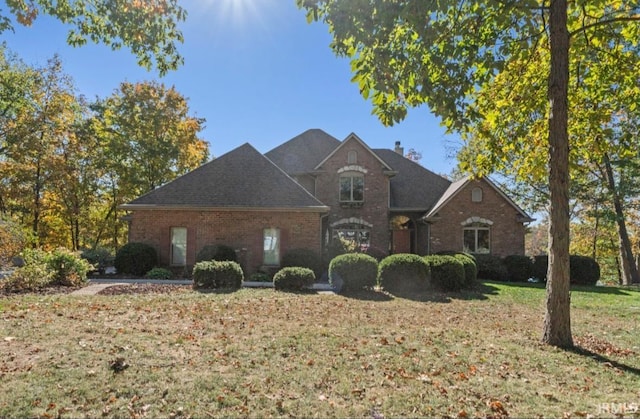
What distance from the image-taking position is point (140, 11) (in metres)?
6.22

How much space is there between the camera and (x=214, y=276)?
11.8 metres

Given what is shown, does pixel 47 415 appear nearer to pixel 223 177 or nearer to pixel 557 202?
pixel 557 202

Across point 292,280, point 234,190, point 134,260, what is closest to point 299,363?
point 292,280

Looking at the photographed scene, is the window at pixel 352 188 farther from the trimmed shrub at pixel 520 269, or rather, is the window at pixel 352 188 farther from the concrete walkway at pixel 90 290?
the concrete walkway at pixel 90 290

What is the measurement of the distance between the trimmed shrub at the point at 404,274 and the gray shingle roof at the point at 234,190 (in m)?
4.67

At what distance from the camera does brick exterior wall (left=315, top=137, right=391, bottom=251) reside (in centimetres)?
2103

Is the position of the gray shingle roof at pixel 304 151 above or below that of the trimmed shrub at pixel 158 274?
above

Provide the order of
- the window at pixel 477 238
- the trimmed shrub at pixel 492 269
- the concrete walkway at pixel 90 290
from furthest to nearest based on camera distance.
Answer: the window at pixel 477 238 → the trimmed shrub at pixel 492 269 → the concrete walkway at pixel 90 290

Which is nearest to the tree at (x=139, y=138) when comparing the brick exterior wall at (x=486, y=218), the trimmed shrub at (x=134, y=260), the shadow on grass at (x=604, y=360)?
the trimmed shrub at (x=134, y=260)

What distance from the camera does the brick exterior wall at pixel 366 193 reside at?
21.0 metres

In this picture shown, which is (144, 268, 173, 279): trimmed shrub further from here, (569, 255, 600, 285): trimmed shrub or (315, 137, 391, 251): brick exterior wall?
(569, 255, 600, 285): trimmed shrub

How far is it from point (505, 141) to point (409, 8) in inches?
194

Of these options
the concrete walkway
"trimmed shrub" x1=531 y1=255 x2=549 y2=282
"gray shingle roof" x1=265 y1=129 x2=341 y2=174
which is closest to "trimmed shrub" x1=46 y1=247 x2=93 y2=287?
the concrete walkway

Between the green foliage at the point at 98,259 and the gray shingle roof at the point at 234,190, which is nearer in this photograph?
the green foliage at the point at 98,259
